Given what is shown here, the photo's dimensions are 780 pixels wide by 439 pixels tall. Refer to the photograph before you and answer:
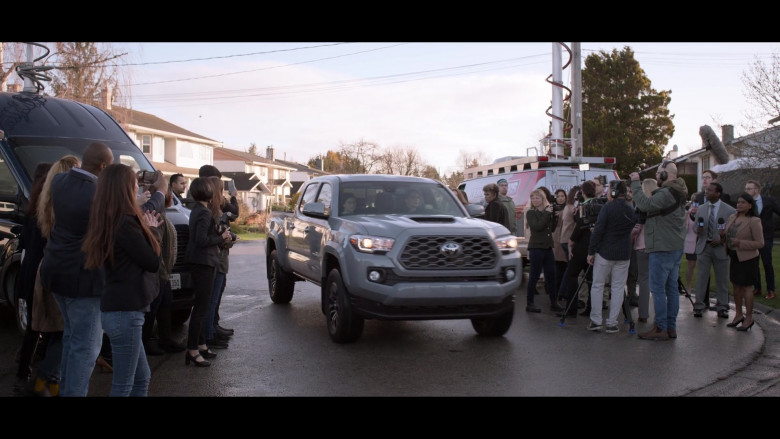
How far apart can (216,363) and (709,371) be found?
485cm

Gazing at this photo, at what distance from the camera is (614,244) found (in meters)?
8.25

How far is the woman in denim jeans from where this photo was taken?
4.22 metres

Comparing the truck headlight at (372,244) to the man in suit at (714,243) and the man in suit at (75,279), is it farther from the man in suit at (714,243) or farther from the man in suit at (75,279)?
the man in suit at (714,243)

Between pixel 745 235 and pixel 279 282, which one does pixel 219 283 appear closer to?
pixel 279 282

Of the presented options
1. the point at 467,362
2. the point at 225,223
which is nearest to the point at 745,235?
the point at 467,362

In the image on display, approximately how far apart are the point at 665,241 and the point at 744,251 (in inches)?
54.0

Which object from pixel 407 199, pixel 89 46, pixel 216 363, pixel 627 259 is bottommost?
pixel 216 363

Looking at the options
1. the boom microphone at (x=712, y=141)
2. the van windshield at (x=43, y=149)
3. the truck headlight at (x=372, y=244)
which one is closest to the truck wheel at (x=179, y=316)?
the van windshield at (x=43, y=149)

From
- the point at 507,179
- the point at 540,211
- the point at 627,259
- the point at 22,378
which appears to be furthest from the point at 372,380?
the point at 507,179

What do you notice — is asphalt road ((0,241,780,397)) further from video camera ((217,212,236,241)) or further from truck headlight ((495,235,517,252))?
video camera ((217,212,236,241))

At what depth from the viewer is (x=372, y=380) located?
6.15 m

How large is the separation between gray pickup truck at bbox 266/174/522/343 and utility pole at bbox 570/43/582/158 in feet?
43.1

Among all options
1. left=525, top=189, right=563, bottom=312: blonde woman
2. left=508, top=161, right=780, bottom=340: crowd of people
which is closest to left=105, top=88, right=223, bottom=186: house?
left=525, top=189, right=563, bottom=312: blonde woman

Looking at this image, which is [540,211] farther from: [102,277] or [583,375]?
[102,277]
